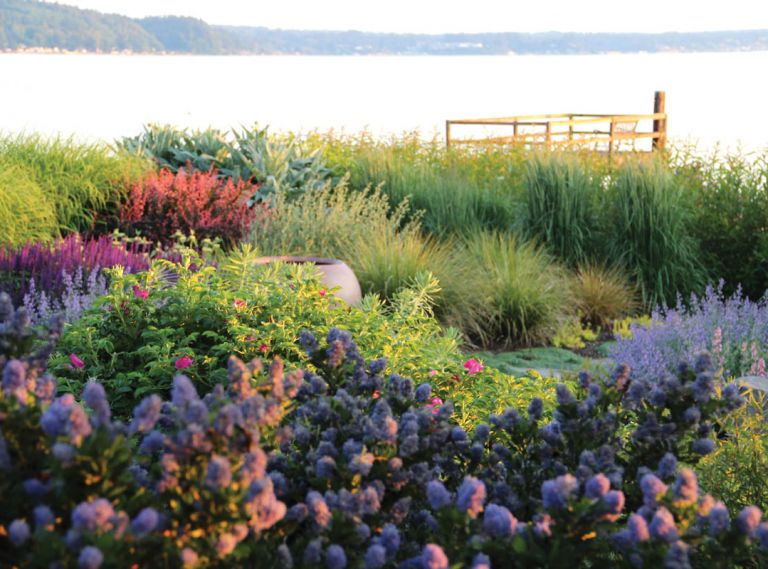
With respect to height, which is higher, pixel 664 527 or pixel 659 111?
pixel 664 527

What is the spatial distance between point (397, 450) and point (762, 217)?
28.1 feet

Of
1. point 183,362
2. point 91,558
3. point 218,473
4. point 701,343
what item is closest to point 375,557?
point 218,473

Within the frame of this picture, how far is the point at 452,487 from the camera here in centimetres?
239

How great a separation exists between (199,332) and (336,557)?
2.61 meters

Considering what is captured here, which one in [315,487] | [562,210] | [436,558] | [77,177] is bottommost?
[562,210]

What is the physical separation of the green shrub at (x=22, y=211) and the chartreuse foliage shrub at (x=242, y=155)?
2.49 m

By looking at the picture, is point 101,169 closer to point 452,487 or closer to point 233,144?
point 233,144

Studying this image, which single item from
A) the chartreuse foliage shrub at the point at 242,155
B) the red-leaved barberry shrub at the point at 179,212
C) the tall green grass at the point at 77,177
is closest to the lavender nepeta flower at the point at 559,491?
the red-leaved barberry shrub at the point at 179,212

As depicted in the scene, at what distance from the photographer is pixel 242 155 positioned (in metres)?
11.3

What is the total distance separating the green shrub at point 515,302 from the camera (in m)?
7.49

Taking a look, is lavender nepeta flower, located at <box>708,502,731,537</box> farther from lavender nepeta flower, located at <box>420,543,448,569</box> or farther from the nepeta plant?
the nepeta plant

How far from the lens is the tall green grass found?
29.0 feet

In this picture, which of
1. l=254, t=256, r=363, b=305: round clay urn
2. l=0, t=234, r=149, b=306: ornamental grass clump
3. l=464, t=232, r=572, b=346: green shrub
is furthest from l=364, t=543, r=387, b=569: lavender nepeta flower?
l=464, t=232, r=572, b=346: green shrub

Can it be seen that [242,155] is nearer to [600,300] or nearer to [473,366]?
[600,300]
